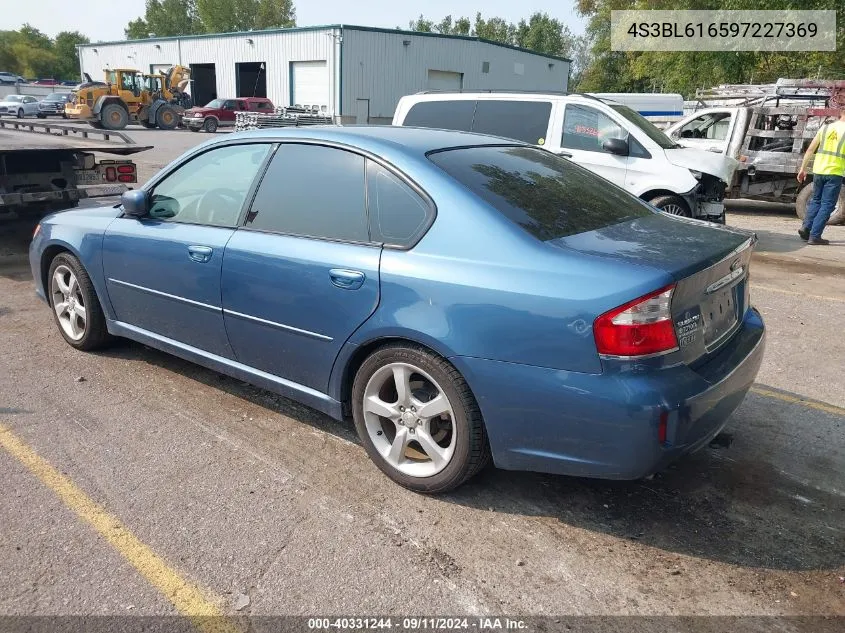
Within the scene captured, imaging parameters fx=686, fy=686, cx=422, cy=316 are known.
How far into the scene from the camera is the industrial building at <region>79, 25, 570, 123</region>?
3456 cm

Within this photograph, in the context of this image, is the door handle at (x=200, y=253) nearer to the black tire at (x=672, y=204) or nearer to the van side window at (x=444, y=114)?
the van side window at (x=444, y=114)

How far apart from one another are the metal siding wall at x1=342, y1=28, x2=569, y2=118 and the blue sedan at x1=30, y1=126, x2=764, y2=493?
101 ft

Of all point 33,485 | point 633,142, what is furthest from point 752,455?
point 633,142

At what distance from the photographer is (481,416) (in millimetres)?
2908

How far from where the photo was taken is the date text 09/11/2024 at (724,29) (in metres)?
24.1

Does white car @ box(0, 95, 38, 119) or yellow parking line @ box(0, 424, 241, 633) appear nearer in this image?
yellow parking line @ box(0, 424, 241, 633)

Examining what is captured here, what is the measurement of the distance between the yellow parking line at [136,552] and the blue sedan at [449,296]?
100 cm

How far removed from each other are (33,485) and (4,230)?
299 inches

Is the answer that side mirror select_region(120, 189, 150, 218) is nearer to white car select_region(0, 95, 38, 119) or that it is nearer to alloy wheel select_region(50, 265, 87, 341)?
alloy wheel select_region(50, 265, 87, 341)

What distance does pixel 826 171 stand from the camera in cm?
952

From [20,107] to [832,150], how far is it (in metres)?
39.4

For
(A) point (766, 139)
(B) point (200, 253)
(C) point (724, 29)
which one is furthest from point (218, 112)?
(B) point (200, 253)

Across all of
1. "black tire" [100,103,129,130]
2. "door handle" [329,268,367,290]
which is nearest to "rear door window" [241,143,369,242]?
"door handle" [329,268,367,290]

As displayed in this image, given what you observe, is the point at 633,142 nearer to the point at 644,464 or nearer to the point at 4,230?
the point at 644,464
